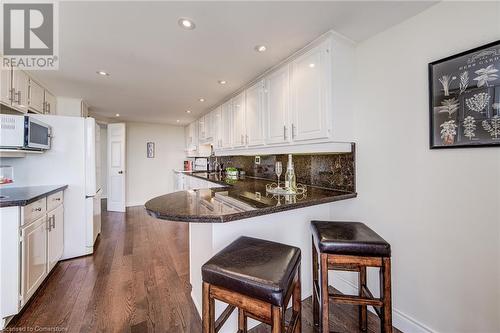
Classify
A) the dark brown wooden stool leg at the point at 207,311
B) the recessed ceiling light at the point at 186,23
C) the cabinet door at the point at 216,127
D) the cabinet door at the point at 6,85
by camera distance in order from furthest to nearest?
the cabinet door at the point at 216,127 < the cabinet door at the point at 6,85 < the recessed ceiling light at the point at 186,23 < the dark brown wooden stool leg at the point at 207,311

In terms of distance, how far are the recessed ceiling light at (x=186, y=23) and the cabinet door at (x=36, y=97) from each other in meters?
2.39

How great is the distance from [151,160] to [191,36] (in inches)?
202

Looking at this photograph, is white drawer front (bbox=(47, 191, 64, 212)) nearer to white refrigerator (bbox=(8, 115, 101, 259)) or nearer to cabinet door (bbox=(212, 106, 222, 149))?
white refrigerator (bbox=(8, 115, 101, 259))

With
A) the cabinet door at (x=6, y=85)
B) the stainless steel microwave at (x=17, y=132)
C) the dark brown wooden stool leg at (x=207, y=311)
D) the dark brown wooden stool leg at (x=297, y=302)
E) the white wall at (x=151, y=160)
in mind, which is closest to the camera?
the dark brown wooden stool leg at (x=207, y=311)

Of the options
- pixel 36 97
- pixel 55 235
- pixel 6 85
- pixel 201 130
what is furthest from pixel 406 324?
pixel 36 97

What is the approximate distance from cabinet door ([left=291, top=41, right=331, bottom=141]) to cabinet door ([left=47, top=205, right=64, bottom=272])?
274cm

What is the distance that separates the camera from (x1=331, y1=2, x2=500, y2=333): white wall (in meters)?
1.17

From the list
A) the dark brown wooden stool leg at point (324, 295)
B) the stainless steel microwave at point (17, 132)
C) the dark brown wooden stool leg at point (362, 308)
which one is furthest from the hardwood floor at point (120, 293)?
the stainless steel microwave at point (17, 132)

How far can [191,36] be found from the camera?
1.72 m

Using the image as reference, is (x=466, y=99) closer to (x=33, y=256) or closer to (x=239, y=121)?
(x=239, y=121)

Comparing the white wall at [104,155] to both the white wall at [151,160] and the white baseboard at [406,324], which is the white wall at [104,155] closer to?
the white wall at [151,160]

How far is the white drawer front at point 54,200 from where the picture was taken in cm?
219

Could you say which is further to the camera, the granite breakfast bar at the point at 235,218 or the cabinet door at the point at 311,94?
the cabinet door at the point at 311,94

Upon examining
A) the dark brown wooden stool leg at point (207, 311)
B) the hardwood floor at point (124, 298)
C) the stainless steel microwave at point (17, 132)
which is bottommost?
the hardwood floor at point (124, 298)
